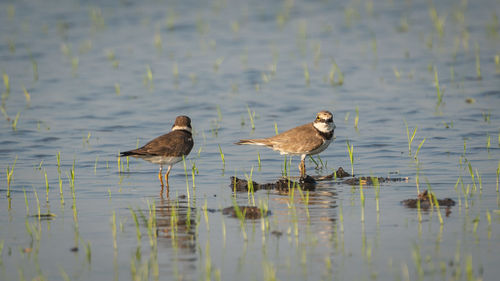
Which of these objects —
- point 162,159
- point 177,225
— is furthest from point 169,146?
point 177,225

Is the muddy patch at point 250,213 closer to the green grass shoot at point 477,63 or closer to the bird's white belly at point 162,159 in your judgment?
the bird's white belly at point 162,159

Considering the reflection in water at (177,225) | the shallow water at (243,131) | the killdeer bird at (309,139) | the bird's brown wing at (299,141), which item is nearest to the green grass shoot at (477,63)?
the shallow water at (243,131)

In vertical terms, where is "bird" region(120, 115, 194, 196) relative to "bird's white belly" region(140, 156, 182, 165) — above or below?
above

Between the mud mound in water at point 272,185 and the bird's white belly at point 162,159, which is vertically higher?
the bird's white belly at point 162,159

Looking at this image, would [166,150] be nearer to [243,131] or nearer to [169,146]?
[169,146]

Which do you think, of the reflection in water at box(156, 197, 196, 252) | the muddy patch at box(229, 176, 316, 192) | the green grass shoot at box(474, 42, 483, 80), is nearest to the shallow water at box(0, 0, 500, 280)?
the reflection in water at box(156, 197, 196, 252)

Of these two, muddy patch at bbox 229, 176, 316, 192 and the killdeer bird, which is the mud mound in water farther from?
the killdeer bird

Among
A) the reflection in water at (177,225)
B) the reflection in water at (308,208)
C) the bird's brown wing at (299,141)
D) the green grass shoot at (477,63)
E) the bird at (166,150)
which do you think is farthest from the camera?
the green grass shoot at (477,63)

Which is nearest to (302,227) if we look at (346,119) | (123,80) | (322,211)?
(322,211)

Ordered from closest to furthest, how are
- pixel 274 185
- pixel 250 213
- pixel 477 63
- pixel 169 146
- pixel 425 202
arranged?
1. pixel 250 213
2. pixel 425 202
3. pixel 274 185
4. pixel 169 146
5. pixel 477 63

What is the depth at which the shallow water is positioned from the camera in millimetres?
8359

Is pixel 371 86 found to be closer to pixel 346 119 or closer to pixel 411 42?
pixel 346 119

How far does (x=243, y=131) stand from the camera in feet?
55.0

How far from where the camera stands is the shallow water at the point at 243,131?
8359 mm
